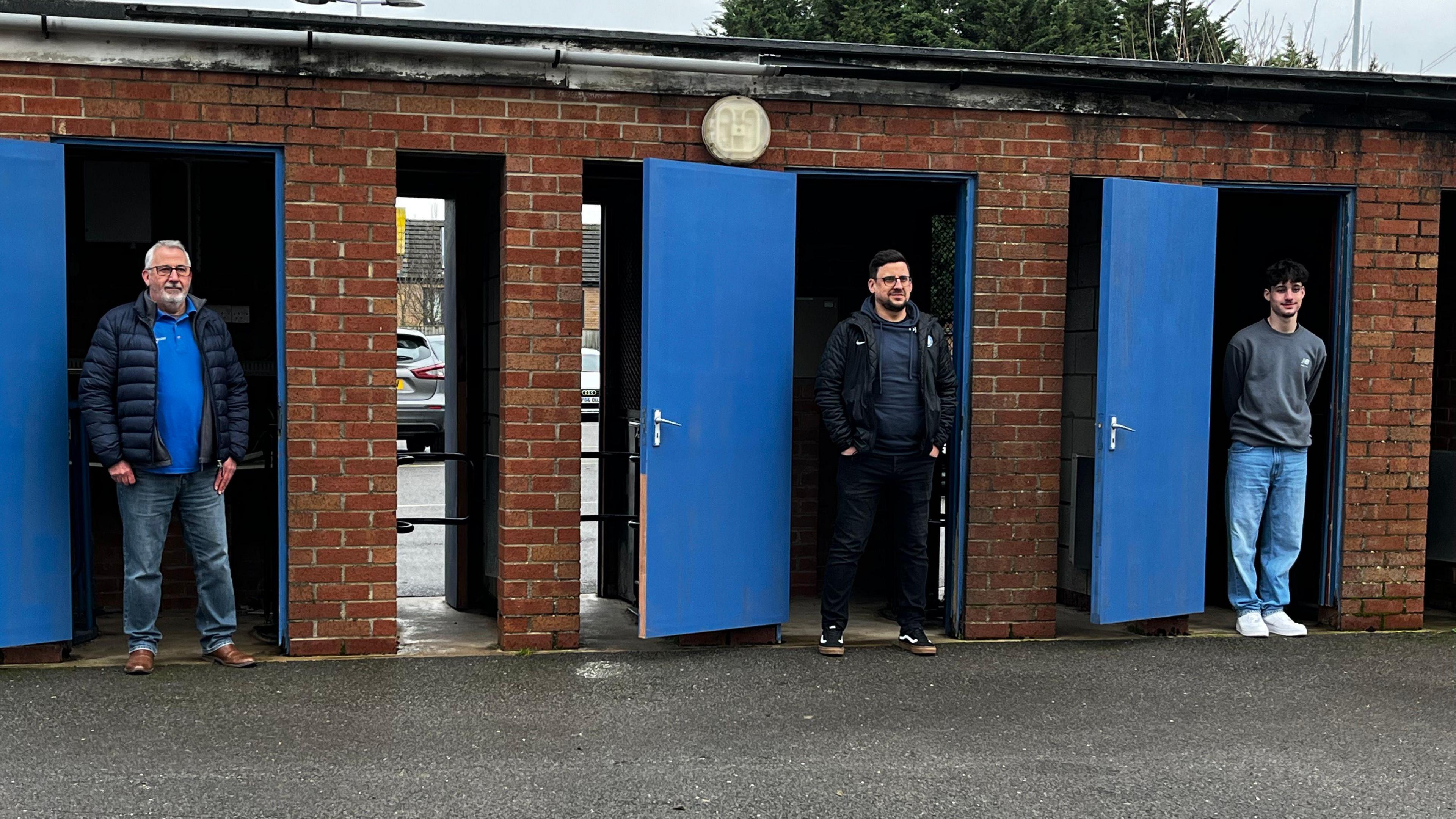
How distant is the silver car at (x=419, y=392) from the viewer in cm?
1670

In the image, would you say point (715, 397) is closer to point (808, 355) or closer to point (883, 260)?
point (883, 260)

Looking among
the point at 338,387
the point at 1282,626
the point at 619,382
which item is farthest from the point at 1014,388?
the point at 338,387

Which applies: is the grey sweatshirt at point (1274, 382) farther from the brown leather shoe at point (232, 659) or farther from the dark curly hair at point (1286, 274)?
the brown leather shoe at point (232, 659)

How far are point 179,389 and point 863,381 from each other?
301cm

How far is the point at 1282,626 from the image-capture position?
743 cm

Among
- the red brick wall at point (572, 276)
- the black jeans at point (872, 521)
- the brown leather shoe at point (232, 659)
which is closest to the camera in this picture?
the brown leather shoe at point (232, 659)

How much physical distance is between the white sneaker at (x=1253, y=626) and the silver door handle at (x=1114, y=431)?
1.26 meters

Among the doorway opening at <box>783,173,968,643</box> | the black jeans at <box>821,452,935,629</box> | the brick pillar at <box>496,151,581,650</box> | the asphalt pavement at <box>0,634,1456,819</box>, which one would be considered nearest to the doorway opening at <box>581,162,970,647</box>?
the doorway opening at <box>783,173,968,643</box>

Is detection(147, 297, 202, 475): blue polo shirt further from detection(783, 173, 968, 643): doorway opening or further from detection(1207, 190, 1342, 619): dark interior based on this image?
detection(1207, 190, 1342, 619): dark interior

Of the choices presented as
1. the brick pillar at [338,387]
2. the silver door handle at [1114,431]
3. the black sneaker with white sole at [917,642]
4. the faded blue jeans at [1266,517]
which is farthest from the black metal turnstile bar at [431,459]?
the faded blue jeans at [1266,517]

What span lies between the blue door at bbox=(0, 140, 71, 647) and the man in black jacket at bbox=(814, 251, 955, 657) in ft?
11.0

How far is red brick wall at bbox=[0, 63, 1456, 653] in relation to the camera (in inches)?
252

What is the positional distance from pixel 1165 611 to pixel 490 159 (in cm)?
407

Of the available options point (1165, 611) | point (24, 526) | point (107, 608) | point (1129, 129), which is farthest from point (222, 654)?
point (1129, 129)
